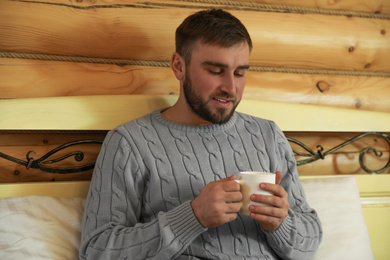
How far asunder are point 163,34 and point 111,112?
1.31 feet

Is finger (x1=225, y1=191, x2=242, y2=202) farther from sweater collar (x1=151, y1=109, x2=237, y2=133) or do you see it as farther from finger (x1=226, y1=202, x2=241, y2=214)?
sweater collar (x1=151, y1=109, x2=237, y2=133)

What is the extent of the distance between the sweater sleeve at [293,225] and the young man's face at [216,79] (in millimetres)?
275

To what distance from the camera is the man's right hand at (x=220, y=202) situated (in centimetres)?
114

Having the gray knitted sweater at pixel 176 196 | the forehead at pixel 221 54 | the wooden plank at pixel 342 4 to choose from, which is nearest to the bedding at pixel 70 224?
the gray knitted sweater at pixel 176 196

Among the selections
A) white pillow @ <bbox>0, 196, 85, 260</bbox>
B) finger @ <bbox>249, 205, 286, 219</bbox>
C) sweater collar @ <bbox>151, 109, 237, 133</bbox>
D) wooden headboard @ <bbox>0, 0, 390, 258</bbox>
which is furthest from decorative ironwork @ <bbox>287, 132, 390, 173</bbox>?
white pillow @ <bbox>0, 196, 85, 260</bbox>

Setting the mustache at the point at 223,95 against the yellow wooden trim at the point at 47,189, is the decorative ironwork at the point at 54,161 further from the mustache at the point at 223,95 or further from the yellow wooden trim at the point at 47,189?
the mustache at the point at 223,95

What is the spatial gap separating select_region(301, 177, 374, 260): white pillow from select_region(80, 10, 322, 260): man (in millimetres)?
183

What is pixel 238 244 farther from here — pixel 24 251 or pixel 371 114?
pixel 371 114

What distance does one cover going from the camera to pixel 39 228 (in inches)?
53.8

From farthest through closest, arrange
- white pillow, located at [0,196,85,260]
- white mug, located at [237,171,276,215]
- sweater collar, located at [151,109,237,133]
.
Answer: sweater collar, located at [151,109,237,133] < white pillow, located at [0,196,85,260] < white mug, located at [237,171,276,215]

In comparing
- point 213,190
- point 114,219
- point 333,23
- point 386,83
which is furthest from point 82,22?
point 386,83

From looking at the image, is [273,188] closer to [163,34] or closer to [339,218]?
[339,218]

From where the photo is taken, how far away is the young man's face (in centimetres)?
137

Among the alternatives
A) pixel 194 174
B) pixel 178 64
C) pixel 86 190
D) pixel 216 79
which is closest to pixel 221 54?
pixel 216 79
